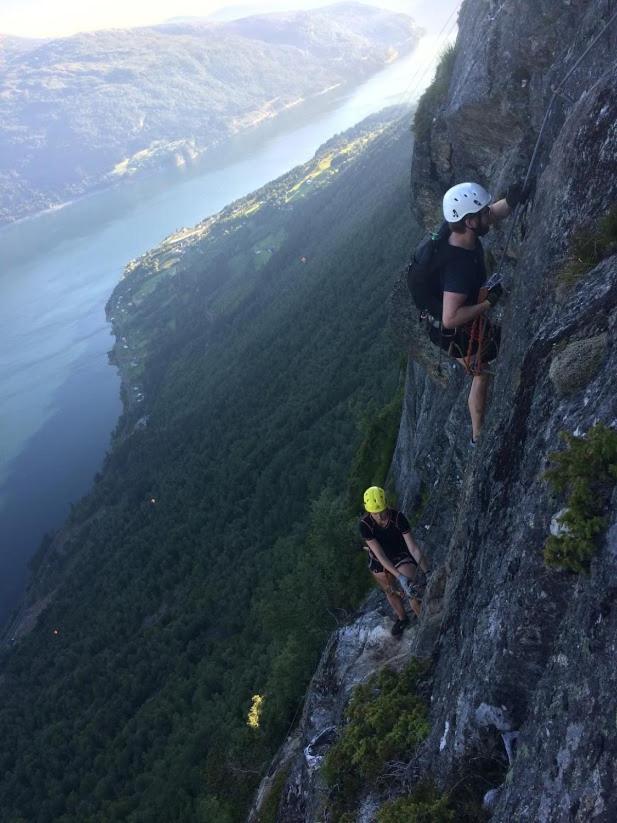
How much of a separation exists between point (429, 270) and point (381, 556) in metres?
5.18

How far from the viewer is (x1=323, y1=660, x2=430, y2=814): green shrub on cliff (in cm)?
819

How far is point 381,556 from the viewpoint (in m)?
11.2

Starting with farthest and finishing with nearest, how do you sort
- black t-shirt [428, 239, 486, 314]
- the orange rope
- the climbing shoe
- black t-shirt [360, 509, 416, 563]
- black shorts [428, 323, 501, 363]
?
the climbing shoe, black t-shirt [360, 509, 416, 563], black shorts [428, 323, 501, 363], the orange rope, black t-shirt [428, 239, 486, 314]

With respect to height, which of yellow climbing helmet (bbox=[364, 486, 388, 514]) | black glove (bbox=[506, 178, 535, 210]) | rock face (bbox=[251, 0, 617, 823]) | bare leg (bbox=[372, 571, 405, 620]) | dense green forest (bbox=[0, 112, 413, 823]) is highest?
black glove (bbox=[506, 178, 535, 210])

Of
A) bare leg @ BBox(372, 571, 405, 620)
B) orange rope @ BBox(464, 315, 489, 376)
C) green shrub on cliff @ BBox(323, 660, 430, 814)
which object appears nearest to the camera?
green shrub on cliff @ BBox(323, 660, 430, 814)

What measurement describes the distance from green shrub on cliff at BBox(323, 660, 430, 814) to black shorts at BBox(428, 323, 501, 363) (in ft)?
15.2

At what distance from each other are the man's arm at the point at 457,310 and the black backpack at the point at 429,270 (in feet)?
1.43

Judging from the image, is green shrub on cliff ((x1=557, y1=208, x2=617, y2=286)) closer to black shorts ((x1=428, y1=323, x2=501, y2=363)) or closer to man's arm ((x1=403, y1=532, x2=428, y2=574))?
black shorts ((x1=428, y1=323, x2=501, y2=363))

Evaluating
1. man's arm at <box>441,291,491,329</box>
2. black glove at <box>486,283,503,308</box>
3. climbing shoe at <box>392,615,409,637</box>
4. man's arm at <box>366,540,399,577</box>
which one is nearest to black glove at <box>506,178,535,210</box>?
black glove at <box>486,283,503,308</box>

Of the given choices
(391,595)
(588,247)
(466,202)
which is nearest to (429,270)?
(466,202)

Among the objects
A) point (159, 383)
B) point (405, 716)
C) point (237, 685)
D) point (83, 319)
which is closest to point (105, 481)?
point (159, 383)

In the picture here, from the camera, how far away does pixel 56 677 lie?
74.0 metres

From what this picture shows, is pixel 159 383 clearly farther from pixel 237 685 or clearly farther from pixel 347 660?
pixel 347 660

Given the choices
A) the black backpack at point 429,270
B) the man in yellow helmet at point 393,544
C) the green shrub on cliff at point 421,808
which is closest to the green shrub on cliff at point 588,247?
the black backpack at point 429,270
